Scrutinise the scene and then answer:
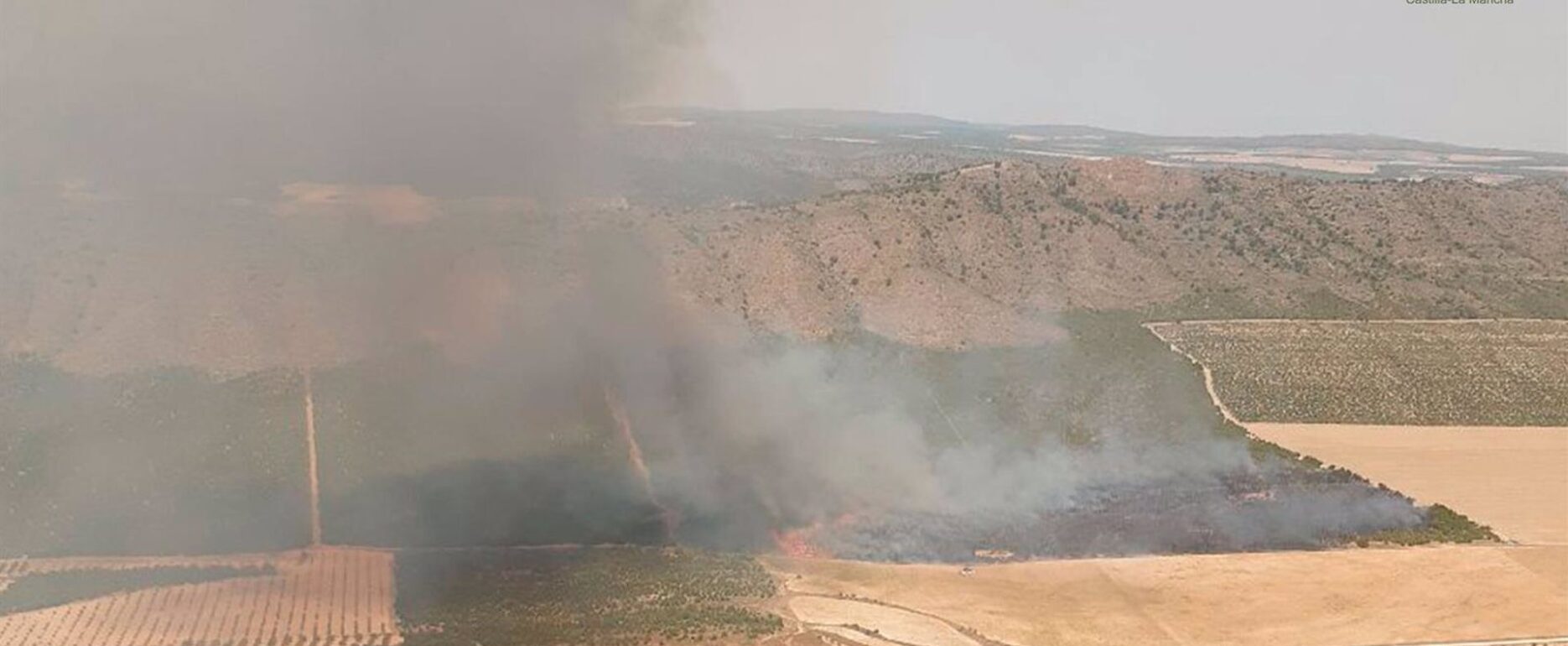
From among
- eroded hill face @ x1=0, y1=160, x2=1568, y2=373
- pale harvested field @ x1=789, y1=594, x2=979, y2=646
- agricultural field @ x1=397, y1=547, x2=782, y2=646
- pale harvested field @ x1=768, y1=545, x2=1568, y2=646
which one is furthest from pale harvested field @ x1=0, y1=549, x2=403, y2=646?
eroded hill face @ x1=0, y1=160, x2=1568, y2=373

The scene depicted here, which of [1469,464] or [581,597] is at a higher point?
[1469,464]

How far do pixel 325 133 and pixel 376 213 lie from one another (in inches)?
186

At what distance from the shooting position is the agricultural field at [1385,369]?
211 ft

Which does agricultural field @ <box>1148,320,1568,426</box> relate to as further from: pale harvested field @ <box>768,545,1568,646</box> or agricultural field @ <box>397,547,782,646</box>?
agricultural field @ <box>397,547,782,646</box>

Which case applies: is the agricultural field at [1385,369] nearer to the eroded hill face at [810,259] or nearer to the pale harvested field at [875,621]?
the eroded hill face at [810,259]

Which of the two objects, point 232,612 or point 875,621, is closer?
point 232,612

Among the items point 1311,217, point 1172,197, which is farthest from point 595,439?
point 1311,217

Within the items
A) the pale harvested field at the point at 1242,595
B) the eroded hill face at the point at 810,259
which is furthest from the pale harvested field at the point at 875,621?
the eroded hill face at the point at 810,259

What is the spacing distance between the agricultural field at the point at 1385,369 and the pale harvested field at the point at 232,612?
43.2 metres

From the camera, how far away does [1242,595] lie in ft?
144

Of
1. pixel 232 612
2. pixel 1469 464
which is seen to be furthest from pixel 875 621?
pixel 1469 464

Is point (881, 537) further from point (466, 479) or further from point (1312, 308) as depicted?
point (1312, 308)

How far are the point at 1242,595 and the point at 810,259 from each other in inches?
1543

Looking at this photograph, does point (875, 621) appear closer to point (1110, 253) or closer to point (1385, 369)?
point (1385, 369)
